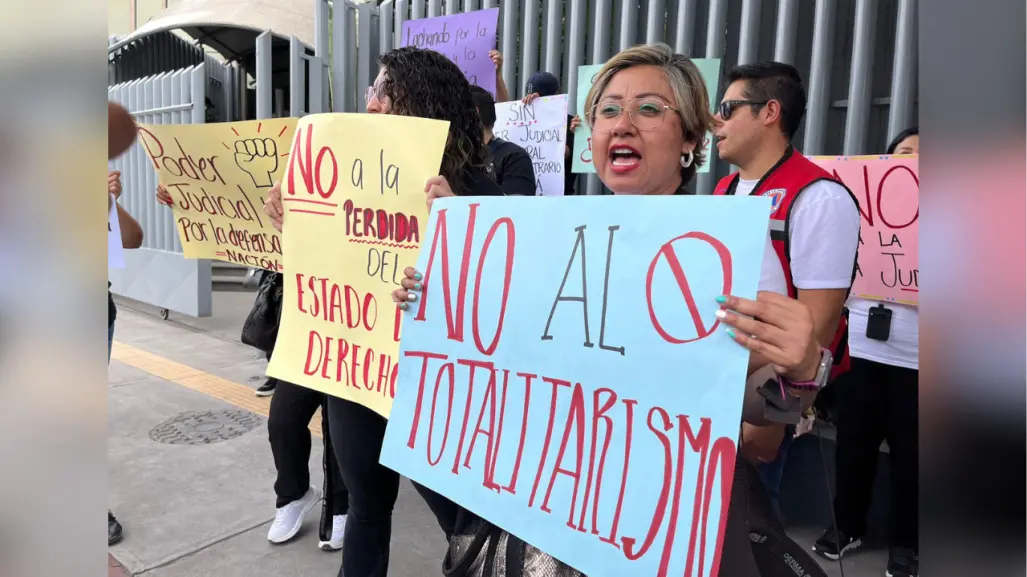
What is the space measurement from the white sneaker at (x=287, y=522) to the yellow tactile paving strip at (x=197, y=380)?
4.52ft

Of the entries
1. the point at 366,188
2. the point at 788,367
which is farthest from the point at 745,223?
the point at 366,188

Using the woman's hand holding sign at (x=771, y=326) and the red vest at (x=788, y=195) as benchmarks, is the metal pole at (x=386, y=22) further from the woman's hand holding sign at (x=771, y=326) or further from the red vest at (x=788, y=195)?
the woman's hand holding sign at (x=771, y=326)

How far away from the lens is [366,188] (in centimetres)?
194

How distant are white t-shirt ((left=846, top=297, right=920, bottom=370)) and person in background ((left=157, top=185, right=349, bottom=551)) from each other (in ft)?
7.26

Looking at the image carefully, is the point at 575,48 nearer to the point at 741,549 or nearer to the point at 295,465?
the point at 295,465

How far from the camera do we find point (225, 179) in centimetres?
284

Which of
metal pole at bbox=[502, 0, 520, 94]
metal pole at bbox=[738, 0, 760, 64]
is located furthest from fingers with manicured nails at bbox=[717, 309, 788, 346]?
metal pole at bbox=[502, 0, 520, 94]

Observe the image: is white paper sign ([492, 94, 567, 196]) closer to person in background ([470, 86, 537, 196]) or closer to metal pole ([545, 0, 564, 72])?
metal pole ([545, 0, 564, 72])

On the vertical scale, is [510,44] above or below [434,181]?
above

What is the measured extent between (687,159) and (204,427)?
3883mm

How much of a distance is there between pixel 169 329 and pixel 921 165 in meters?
8.06

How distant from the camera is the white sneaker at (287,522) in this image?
118 inches

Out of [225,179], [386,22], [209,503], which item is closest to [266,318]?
[225,179]

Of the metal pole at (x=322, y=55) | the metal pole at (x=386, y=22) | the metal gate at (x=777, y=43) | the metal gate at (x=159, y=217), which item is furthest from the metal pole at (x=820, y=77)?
the metal gate at (x=159, y=217)
